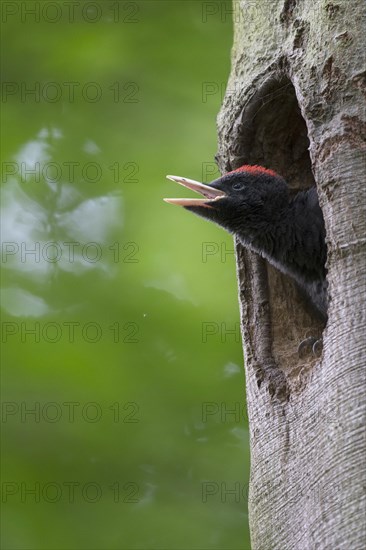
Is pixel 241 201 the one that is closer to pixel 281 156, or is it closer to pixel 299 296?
pixel 281 156

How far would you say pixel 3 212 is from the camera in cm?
653

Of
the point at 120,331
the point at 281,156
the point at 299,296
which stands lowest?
the point at 299,296

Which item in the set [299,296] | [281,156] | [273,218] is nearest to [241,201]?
[273,218]

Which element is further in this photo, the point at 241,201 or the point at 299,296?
the point at 241,201

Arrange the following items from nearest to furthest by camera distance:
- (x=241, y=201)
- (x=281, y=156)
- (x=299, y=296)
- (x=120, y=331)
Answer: (x=299, y=296), (x=241, y=201), (x=281, y=156), (x=120, y=331)

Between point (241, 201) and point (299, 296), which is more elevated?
point (241, 201)

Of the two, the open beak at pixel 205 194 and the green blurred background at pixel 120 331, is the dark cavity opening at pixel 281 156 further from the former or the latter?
the green blurred background at pixel 120 331

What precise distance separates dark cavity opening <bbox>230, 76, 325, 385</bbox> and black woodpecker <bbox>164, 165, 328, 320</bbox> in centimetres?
7

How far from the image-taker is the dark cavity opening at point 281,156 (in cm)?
394

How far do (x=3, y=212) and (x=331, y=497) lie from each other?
4106 mm

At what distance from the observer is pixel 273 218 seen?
445 cm

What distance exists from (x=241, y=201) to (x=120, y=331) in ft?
6.22

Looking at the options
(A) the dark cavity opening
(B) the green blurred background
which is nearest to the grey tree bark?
(A) the dark cavity opening

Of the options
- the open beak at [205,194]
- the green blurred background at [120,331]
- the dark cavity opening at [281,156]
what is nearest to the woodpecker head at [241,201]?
the open beak at [205,194]
